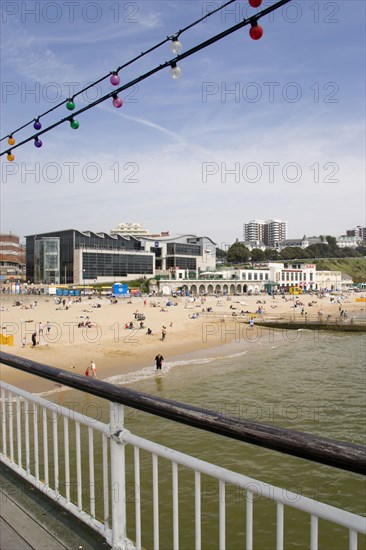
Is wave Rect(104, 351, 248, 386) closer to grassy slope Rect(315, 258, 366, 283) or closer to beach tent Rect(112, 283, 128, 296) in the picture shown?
beach tent Rect(112, 283, 128, 296)

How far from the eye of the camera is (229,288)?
118938 millimetres

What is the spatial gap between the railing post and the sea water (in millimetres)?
307

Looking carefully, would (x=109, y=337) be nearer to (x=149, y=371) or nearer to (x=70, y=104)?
(x=149, y=371)

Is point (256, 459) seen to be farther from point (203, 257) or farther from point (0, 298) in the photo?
point (203, 257)

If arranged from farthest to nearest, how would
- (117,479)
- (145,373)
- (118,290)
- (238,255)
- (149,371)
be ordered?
1. (238,255)
2. (118,290)
3. (149,371)
4. (145,373)
5. (117,479)

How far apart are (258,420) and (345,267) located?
186 meters

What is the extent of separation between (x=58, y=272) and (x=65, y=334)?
69741 mm

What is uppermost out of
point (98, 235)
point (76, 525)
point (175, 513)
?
point (98, 235)

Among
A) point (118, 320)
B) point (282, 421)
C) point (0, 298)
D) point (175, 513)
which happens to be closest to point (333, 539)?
point (175, 513)

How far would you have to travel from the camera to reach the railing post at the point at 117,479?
2.83 m

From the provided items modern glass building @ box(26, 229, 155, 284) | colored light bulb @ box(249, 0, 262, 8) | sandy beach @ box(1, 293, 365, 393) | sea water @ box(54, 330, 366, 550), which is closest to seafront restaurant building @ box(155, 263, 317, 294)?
Answer: modern glass building @ box(26, 229, 155, 284)

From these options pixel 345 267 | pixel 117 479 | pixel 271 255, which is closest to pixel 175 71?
pixel 117 479

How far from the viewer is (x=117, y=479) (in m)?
2.88

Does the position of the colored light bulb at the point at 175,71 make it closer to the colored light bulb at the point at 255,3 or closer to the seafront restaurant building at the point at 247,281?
the colored light bulb at the point at 255,3
